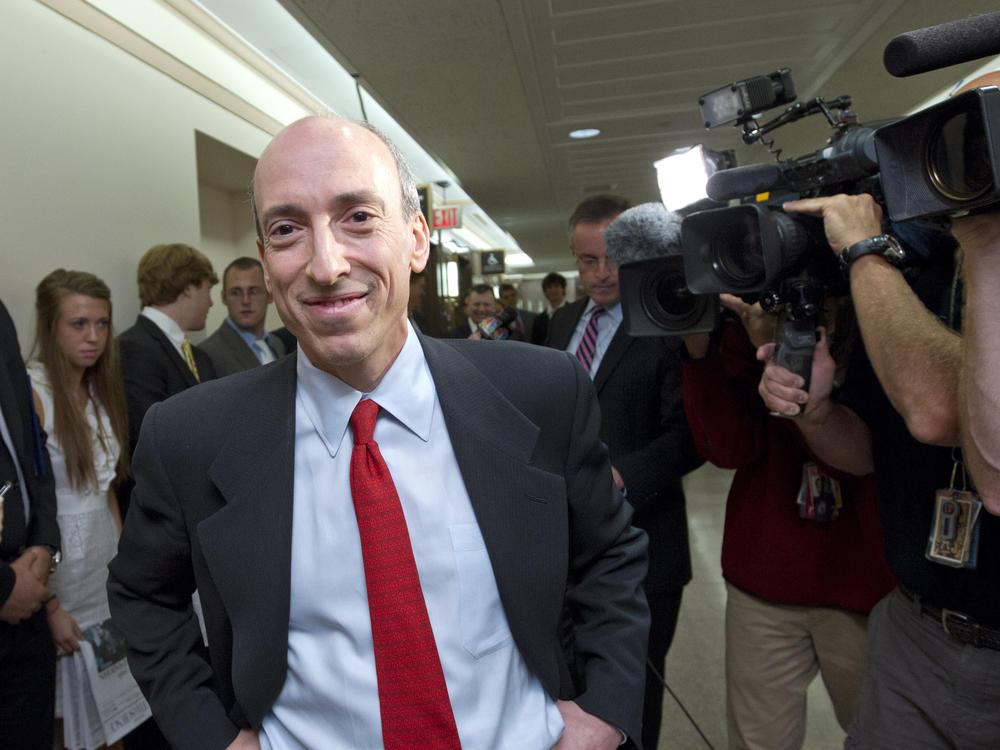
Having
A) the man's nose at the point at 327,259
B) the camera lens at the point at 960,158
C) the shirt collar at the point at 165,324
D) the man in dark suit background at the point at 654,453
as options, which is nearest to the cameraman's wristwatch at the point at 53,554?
the shirt collar at the point at 165,324

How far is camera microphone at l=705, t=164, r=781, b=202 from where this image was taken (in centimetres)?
122

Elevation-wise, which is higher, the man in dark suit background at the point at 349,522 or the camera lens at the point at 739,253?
the camera lens at the point at 739,253

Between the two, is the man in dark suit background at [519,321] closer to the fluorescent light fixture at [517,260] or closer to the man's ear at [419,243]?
the man's ear at [419,243]

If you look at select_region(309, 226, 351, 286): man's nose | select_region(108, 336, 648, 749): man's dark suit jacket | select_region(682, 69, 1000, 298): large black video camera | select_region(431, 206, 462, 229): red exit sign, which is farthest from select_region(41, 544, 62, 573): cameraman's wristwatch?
select_region(431, 206, 462, 229): red exit sign

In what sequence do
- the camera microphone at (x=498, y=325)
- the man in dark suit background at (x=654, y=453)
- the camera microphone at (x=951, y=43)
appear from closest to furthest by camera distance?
the camera microphone at (x=951, y=43) → the man in dark suit background at (x=654, y=453) → the camera microphone at (x=498, y=325)

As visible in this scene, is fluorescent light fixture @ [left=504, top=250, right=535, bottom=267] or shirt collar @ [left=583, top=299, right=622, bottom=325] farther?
fluorescent light fixture @ [left=504, top=250, right=535, bottom=267]

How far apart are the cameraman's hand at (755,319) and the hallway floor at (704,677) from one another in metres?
1.69

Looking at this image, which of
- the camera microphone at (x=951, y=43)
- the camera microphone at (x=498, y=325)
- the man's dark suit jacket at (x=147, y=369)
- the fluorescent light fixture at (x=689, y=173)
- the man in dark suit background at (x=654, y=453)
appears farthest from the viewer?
the man's dark suit jacket at (x=147, y=369)

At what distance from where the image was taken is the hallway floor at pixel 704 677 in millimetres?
2348

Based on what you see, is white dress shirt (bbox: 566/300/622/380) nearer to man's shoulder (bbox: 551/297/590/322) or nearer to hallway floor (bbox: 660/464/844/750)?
man's shoulder (bbox: 551/297/590/322)

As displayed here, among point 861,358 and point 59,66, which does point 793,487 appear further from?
point 59,66

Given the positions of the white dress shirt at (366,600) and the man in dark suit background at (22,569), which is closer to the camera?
the white dress shirt at (366,600)

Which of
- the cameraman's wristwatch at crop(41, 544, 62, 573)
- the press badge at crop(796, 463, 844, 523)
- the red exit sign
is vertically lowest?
the cameraman's wristwatch at crop(41, 544, 62, 573)

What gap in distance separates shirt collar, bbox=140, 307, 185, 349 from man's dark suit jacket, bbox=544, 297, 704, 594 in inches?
70.6
